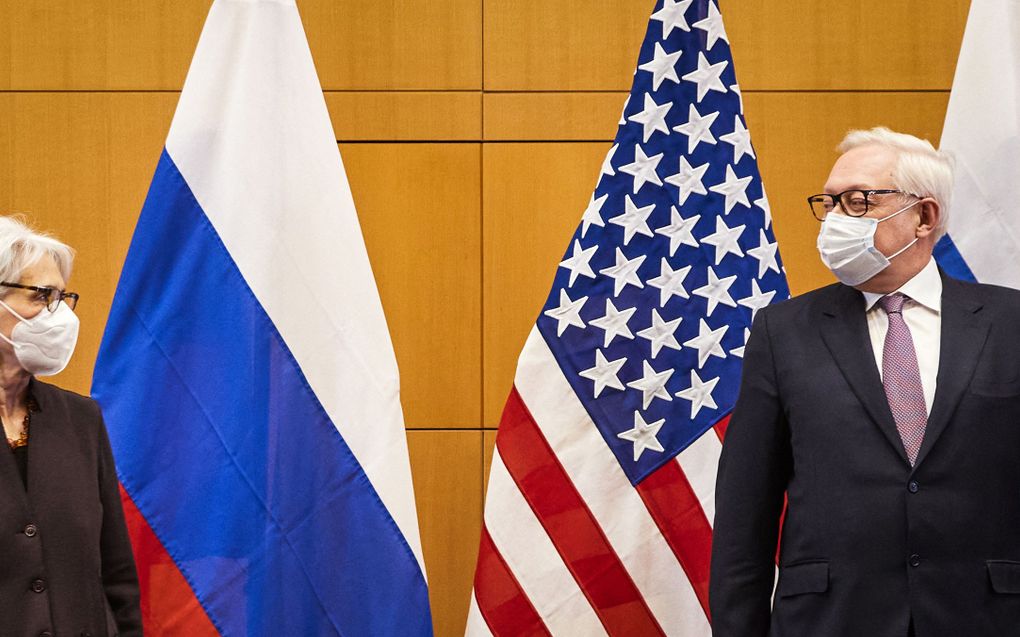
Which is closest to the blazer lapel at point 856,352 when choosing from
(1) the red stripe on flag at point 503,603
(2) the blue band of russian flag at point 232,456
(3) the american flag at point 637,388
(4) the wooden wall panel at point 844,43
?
(3) the american flag at point 637,388

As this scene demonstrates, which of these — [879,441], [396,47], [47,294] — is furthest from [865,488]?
[396,47]

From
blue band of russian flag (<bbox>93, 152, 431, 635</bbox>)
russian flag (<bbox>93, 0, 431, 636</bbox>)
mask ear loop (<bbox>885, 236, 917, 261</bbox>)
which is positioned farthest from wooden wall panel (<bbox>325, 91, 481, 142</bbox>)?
mask ear loop (<bbox>885, 236, 917, 261</bbox>)

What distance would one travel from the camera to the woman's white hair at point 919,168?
213 cm

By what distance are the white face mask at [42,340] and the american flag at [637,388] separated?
1.03m

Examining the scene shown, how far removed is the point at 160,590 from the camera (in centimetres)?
247

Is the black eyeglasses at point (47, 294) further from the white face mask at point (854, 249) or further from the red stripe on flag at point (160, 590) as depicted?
the white face mask at point (854, 249)

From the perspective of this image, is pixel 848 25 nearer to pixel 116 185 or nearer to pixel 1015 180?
pixel 1015 180

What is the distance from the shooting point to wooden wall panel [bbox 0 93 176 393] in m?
3.31

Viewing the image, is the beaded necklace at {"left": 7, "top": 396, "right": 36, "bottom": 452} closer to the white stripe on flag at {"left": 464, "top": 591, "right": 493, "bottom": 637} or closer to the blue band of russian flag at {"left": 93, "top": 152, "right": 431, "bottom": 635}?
the blue band of russian flag at {"left": 93, "top": 152, "right": 431, "bottom": 635}

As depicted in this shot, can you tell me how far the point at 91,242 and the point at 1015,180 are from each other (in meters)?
2.58

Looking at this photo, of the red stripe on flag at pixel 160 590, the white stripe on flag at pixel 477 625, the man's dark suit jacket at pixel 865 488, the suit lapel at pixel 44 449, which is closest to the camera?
the man's dark suit jacket at pixel 865 488

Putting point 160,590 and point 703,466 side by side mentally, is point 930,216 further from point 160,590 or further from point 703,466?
point 160,590

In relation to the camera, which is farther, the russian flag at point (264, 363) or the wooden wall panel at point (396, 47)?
the wooden wall panel at point (396, 47)

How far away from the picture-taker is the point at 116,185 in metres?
3.33
